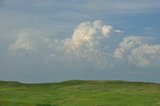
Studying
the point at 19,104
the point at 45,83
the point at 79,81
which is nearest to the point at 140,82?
the point at 79,81

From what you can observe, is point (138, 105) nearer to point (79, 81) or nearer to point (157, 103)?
point (157, 103)

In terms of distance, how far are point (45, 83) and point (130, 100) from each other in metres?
111

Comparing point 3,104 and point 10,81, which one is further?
point 10,81

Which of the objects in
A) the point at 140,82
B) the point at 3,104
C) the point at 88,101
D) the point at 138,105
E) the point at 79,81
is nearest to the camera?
the point at 3,104

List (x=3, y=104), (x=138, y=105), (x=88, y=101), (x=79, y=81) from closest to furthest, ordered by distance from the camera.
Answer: (x=3, y=104) → (x=138, y=105) → (x=88, y=101) → (x=79, y=81)

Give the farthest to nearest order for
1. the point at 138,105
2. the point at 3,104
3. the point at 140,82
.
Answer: the point at 140,82 → the point at 138,105 → the point at 3,104

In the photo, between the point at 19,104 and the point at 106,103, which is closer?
the point at 19,104

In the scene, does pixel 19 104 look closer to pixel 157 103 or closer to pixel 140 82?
pixel 157 103

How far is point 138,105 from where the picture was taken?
216 feet

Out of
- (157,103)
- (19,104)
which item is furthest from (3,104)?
(157,103)

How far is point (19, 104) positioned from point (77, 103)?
36.8 ft

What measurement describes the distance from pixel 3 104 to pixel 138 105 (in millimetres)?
20659

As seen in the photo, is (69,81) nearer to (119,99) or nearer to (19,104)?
(119,99)

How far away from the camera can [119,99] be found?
73.5 metres
